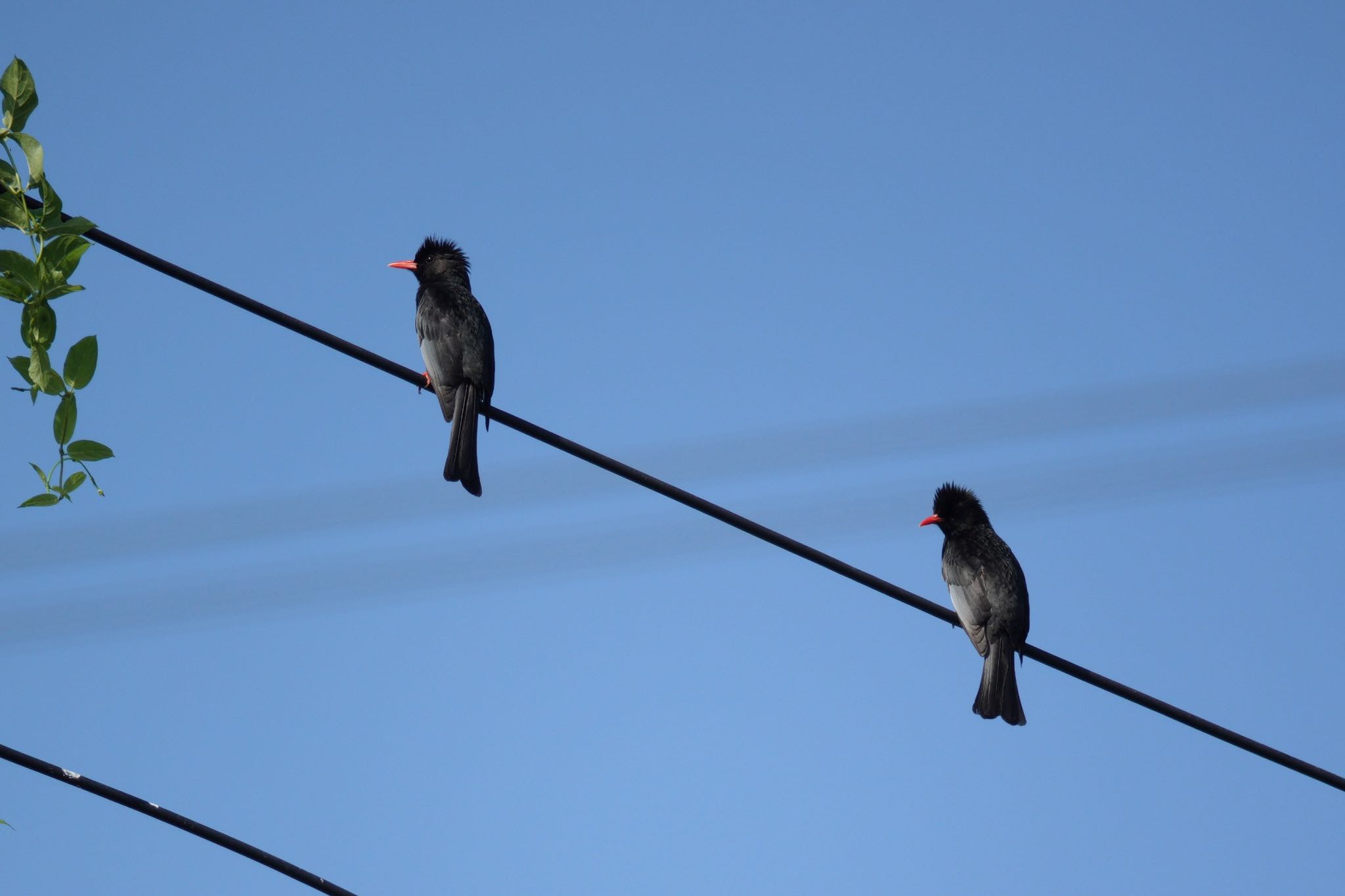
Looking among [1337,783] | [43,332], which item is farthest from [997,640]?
[43,332]

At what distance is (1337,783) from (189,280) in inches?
176

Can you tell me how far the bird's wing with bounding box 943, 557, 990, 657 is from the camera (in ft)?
27.5

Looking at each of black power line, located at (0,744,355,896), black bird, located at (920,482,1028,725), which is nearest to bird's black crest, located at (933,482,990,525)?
black bird, located at (920,482,1028,725)

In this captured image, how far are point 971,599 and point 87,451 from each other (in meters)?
6.33

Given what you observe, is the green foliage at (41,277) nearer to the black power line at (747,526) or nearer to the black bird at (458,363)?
the black power line at (747,526)

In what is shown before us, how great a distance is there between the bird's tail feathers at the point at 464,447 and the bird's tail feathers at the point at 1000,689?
3157 millimetres

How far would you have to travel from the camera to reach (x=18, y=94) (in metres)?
3.17

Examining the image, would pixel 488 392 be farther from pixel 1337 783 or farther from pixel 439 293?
pixel 1337 783

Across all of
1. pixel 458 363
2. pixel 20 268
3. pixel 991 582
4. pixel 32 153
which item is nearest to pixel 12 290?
pixel 20 268

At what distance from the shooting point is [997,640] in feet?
27.3

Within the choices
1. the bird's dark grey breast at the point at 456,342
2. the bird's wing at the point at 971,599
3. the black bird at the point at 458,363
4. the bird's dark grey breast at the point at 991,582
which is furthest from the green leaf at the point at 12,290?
the bird's dark grey breast at the point at 991,582

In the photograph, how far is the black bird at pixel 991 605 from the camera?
26.5 ft

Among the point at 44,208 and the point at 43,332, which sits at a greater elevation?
the point at 44,208

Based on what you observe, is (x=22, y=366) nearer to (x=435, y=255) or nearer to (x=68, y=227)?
(x=68, y=227)
